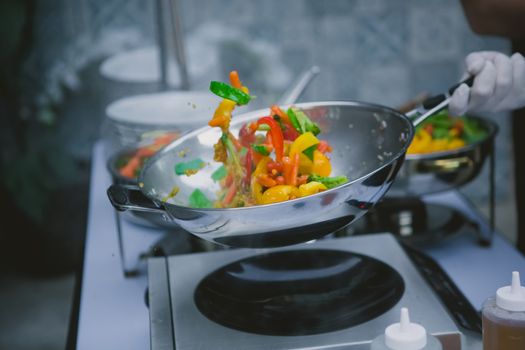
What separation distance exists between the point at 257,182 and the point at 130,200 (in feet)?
0.52

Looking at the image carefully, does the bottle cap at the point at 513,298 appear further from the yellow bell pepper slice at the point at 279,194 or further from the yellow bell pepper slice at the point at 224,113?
the yellow bell pepper slice at the point at 224,113

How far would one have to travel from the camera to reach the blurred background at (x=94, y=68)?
283 centimetres

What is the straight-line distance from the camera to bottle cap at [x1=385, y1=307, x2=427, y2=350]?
721 mm

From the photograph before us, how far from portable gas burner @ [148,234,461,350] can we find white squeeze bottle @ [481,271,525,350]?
0.07 meters

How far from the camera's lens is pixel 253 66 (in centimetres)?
298

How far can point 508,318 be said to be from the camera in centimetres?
77

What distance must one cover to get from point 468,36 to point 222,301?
2381 millimetres

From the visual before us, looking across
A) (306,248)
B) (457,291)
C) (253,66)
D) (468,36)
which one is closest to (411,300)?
(457,291)

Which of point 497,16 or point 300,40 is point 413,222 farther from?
point 300,40

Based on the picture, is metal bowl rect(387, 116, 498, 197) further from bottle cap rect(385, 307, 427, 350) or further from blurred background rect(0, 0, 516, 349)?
blurred background rect(0, 0, 516, 349)

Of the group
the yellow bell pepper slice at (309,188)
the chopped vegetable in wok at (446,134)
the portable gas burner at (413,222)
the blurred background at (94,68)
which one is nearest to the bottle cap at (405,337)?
the yellow bell pepper slice at (309,188)

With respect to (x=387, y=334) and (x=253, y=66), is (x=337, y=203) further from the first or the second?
(x=253, y=66)

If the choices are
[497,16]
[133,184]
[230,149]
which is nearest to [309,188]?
[230,149]

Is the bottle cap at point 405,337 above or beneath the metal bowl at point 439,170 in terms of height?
above
